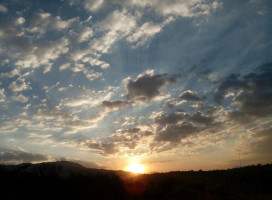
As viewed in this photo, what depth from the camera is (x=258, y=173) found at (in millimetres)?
36062

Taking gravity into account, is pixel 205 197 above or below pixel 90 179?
below

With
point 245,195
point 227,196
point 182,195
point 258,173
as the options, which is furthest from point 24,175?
point 258,173

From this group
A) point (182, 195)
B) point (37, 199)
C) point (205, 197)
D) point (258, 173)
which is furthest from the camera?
point (258, 173)

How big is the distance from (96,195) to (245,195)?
14.4m

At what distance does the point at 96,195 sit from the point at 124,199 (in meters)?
2.23

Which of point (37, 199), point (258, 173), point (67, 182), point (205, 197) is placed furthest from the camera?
point (258, 173)

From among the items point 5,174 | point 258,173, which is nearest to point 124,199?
point 5,174

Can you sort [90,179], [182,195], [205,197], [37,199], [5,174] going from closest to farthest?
[37,199] → [5,174] → [90,179] → [205,197] → [182,195]

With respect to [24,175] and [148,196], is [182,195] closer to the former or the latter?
[148,196]

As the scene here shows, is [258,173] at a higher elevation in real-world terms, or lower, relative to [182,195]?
higher

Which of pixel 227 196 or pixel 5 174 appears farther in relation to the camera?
pixel 227 196

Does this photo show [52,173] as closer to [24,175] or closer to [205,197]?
[24,175]

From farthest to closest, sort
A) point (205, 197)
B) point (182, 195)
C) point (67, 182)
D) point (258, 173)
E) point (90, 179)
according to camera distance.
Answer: point (258, 173), point (182, 195), point (205, 197), point (90, 179), point (67, 182)

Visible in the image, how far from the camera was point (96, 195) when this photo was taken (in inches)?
707
